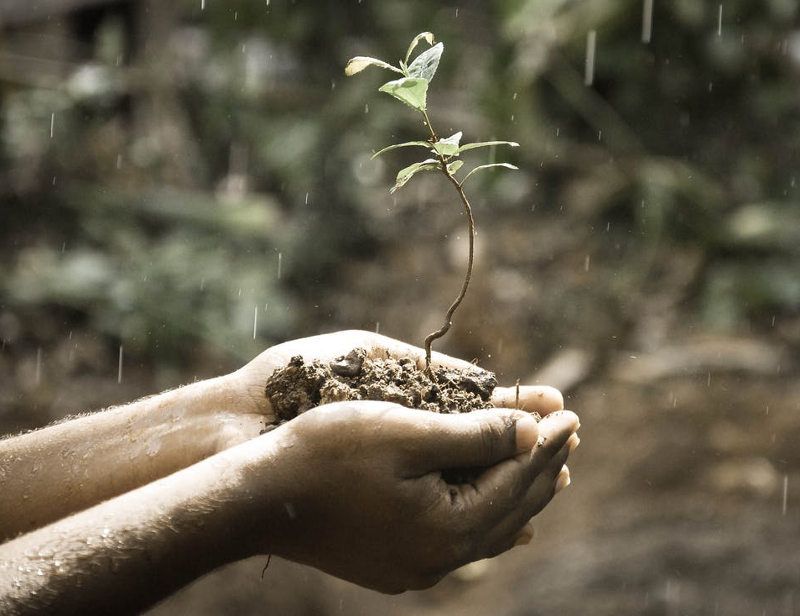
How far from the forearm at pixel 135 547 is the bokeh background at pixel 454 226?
260cm

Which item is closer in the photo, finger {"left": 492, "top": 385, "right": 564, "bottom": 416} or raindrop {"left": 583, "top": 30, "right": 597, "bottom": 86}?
finger {"left": 492, "top": 385, "right": 564, "bottom": 416}

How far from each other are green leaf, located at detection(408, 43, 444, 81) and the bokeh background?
279 centimetres

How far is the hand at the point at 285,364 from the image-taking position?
6.40 ft

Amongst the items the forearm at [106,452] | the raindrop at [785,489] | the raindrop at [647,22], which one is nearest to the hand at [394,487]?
the forearm at [106,452]

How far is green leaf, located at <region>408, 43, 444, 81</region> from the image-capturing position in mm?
1789

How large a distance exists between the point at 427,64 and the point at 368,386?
732 mm

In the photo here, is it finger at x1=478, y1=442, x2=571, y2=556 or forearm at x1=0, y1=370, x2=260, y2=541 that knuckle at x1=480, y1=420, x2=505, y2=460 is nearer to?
finger at x1=478, y1=442, x2=571, y2=556

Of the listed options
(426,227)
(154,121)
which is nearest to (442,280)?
(426,227)

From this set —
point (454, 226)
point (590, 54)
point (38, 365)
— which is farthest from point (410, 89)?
point (454, 226)

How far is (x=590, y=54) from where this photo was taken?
622 cm

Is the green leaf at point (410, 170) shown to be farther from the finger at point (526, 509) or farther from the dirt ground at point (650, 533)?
the dirt ground at point (650, 533)

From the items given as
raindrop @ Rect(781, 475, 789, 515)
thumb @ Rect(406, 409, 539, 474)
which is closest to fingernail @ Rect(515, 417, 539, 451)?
thumb @ Rect(406, 409, 539, 474)

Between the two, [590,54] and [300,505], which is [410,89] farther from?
[590,54]

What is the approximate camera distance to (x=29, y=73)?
6.29 m
